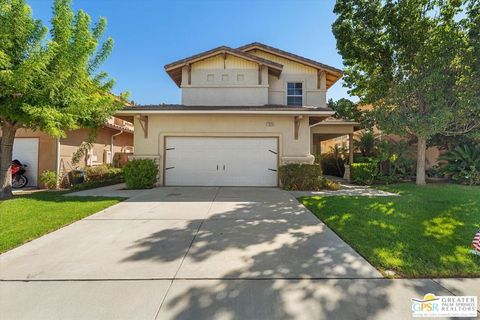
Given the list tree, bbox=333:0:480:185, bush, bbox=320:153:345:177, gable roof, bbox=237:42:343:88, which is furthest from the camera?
bush, bbox=320:153:345:177

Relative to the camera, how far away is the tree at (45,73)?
6727 mm

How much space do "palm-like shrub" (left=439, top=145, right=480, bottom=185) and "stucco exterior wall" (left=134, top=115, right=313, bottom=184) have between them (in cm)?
705

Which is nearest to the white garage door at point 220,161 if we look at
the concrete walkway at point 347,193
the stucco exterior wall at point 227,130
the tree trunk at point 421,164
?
the stucco exterior wall at point 227,130

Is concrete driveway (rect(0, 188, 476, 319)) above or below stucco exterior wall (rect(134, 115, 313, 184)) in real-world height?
below

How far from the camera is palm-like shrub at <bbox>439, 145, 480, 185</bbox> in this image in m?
11.1

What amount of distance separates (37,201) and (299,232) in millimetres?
7731

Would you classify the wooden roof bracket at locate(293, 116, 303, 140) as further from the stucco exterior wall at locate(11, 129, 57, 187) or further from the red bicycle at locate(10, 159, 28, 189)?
the red bicycle at locate(10, 159, 28, 189)

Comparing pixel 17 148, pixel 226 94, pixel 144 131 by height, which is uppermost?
pixel 226 94

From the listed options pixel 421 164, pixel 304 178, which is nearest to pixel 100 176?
pixel 304 178

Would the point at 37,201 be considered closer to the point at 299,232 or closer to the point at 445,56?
the point at 299,232

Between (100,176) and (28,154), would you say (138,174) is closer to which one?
(100,176)

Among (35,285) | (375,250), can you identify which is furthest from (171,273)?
(375,250)

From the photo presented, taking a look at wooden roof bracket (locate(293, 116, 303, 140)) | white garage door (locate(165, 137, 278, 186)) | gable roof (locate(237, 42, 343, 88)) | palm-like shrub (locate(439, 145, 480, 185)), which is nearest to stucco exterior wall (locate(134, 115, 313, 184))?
wooden roof bracket (locate(293, 116, 303, 140))

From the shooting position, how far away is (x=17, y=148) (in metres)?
11.2
